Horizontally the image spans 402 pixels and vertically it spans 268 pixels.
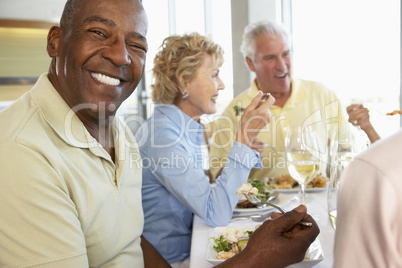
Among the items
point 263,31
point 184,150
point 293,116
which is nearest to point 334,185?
point 184,150

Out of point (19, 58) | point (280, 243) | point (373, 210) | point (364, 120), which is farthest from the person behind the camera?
point (19, 58)

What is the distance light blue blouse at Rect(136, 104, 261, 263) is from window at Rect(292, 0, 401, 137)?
1.62 metres

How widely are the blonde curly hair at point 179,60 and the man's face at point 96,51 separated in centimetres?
86

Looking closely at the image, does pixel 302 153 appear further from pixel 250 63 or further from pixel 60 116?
pixel 250 63

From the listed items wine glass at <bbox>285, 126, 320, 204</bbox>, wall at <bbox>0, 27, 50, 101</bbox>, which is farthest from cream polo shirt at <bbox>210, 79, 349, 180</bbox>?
wall at <bbox>0, 27, 50, 101</bbox>

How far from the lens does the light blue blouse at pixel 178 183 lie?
150 cm

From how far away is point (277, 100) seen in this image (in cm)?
284

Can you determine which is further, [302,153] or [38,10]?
[38,10]

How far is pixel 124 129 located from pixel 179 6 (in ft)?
15.2

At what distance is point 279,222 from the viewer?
0.89 metres

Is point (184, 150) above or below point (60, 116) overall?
below

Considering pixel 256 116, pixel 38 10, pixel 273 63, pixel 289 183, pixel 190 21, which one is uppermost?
pixel 38 10

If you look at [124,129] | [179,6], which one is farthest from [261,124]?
[179,6]

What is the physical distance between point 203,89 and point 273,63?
3.17ft
